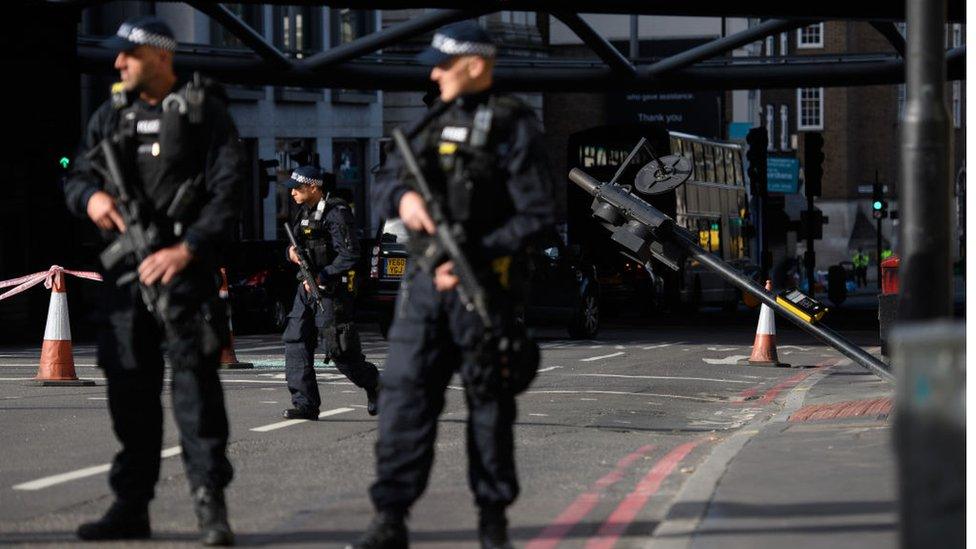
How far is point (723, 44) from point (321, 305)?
22395 millimetres

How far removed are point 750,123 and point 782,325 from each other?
42.6 meters

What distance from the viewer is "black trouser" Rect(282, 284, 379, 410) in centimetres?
1206

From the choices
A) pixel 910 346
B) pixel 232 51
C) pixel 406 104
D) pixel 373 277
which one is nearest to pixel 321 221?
pixel 910 346

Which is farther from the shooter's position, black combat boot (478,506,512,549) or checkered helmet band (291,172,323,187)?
checkered helmet band (291,172,323,187)

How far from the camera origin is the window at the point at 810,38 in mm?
81125

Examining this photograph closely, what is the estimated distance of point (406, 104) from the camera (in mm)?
54688

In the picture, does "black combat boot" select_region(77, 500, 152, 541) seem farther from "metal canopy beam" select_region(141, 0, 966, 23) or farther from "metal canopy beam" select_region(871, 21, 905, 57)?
"metal canopy beam" select_region(871, 21, 905, 57)

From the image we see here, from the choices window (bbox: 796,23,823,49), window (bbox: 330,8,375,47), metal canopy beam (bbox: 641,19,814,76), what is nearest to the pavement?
metal canopy beam (bbox: 641,19,814,76)

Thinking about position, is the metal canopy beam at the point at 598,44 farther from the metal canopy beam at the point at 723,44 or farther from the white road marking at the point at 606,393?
the white road marking at the point at 606,393

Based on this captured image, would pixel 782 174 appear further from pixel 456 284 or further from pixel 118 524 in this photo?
pixel 456 284

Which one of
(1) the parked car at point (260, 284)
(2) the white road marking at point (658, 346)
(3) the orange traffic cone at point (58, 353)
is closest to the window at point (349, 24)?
(1) the parked car at point (260, 284)

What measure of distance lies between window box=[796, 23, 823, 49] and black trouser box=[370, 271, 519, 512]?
76354 mm

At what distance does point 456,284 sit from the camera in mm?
6234

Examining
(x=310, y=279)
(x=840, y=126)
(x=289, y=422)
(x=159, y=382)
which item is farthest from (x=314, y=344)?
(x=840, y=126)
